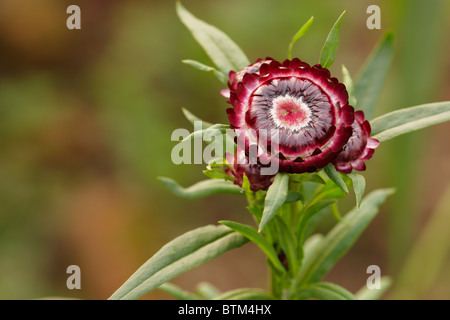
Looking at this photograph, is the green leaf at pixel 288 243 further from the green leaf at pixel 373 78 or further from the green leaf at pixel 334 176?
the green leaf at pixel 373 78

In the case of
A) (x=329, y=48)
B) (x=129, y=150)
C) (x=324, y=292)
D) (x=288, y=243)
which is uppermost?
(x=129, y=150)

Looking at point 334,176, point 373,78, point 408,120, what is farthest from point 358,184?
point 373,78

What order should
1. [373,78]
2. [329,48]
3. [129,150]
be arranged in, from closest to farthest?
1. [329,48]
2. [373,78]
3. [129,150]

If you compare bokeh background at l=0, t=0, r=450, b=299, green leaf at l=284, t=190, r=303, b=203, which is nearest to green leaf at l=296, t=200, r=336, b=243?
green leaf at l=284, t=190, r=303, b=203

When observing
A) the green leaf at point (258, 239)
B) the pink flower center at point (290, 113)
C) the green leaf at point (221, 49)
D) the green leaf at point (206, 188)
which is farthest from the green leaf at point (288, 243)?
the green leaf at point (221, 49)

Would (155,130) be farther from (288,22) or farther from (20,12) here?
(20,12)

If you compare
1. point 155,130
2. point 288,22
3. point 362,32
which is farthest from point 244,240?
point 362,32

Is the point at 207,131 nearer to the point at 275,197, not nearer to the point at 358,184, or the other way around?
the point at 275,197
